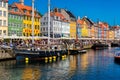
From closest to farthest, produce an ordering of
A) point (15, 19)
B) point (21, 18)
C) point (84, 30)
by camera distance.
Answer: point (15, 19)
point (21, 18)
point (84, 30)

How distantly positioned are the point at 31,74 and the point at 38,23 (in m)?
62.7

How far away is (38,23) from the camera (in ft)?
346

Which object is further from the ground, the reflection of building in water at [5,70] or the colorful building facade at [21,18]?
the colorful building facade at [21,18]

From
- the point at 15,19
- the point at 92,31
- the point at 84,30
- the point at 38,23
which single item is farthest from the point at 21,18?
the point at 92,31

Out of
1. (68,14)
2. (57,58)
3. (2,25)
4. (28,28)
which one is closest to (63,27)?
(68,14)

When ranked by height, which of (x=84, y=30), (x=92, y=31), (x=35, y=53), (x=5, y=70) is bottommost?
(x=5, y=70)

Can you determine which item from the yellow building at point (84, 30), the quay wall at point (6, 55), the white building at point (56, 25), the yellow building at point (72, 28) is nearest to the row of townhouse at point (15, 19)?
the white building at point (56, 25)

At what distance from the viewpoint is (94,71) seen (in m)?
47.2

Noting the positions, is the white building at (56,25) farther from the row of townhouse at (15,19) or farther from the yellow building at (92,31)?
the yellow building at (92,31)

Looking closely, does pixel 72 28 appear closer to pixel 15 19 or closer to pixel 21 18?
pixel 21 18

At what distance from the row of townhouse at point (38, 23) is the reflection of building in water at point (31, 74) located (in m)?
35.1

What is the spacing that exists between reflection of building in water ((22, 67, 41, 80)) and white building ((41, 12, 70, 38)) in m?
62.1

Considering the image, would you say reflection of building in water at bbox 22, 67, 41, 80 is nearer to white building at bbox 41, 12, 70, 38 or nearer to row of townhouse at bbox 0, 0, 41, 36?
row of townhouse at bbox 0, 0, 41, 36

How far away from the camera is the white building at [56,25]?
113938 millimetres
